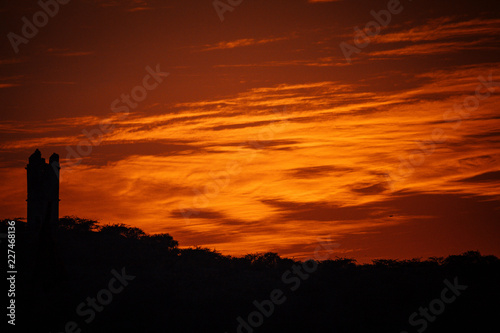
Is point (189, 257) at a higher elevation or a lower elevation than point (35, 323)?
higher

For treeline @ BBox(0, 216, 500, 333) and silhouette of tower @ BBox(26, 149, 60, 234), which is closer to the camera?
treeline @ BBox(0, 216, 500, 333)

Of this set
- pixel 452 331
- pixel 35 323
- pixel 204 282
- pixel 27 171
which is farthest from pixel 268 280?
pixel 27 171

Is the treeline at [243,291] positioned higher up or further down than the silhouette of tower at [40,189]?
further down

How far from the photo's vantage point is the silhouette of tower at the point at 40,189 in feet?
80.6

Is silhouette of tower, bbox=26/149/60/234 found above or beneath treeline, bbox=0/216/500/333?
above

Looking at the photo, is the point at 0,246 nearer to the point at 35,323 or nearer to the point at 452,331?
the point at 35,323

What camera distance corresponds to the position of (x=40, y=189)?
24656 millimetres

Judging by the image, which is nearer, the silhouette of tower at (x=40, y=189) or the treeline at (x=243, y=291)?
the treeline at (x=243, y=291)

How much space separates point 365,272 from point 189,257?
8343 millimetres

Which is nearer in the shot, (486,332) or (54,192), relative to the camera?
(486,332)

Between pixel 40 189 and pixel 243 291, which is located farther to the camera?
pixel 40 189

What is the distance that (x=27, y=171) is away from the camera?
24500 millimetres

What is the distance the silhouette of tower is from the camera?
24.6 meters

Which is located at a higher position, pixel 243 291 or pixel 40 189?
pixel 40 189
